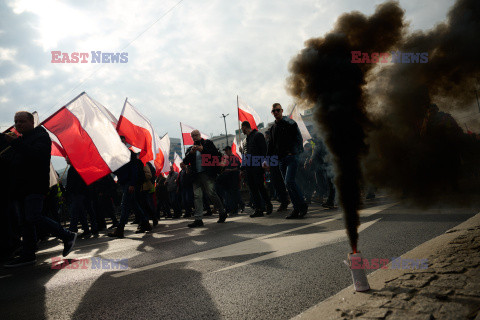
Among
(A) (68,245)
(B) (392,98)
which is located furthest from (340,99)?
(A) (68,245)

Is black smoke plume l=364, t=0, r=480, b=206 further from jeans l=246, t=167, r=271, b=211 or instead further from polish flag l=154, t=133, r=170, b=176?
polish flag l=154, t=133, r=170, b=176

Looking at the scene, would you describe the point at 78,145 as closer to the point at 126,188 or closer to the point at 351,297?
the point at 126,188

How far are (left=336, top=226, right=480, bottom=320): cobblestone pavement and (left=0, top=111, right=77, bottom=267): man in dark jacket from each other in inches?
179

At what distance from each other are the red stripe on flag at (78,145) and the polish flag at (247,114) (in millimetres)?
6883

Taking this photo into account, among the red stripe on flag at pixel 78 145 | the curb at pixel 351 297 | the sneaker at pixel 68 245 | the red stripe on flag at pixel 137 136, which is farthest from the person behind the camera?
the red stripe on flag at pixel 137 136

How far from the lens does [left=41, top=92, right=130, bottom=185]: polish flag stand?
614 centimetres

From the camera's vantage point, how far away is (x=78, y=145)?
249 inches

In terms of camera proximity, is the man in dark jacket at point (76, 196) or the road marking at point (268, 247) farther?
the man in dark jacket at point (76, 196)

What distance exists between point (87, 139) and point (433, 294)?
637 cm

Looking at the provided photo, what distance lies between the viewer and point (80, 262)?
4586 millimetres

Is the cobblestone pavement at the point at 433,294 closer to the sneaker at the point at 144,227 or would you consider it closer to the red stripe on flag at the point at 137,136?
the sneaker at the point at 144,227

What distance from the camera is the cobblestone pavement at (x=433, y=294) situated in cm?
164

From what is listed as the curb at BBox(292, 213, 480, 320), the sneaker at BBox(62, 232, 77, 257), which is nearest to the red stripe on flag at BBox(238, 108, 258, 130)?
the sneaker at BBox(62, 232, 77, 257)

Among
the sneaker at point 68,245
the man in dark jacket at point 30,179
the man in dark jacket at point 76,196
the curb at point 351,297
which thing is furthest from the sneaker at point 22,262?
the curb at point 351,297
